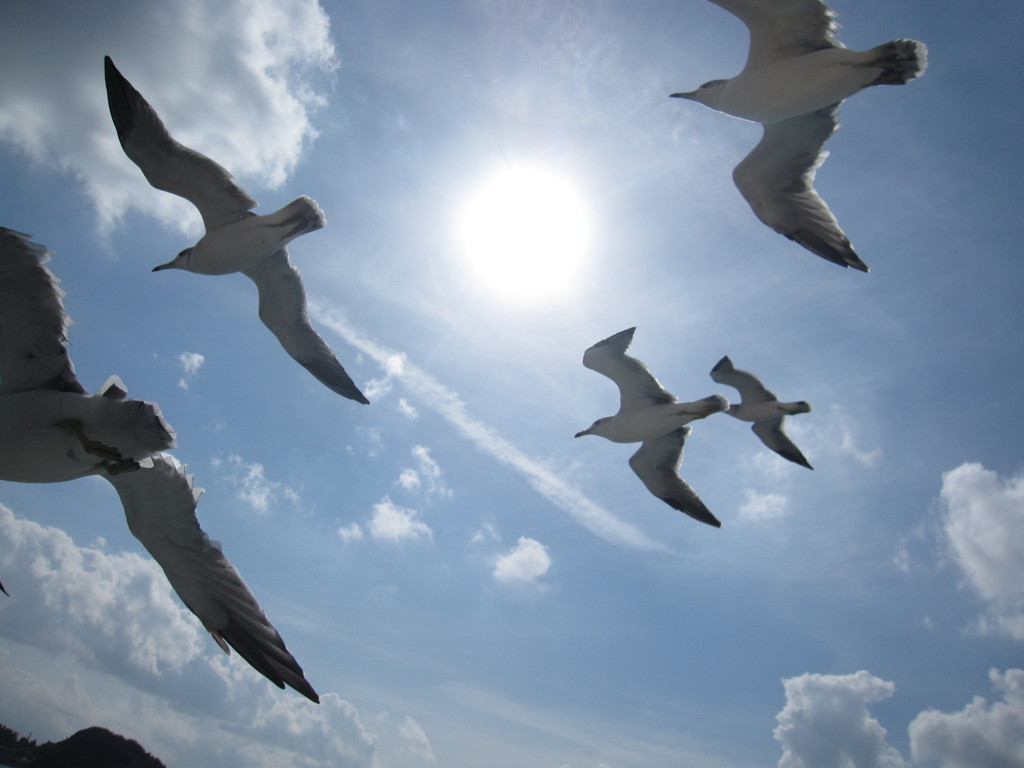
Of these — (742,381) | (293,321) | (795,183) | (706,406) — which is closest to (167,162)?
(293,321)

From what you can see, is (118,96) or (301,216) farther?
(301,216)

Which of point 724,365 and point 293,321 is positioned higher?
point 724,365

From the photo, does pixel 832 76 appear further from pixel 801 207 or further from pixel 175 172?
pixel 175 172

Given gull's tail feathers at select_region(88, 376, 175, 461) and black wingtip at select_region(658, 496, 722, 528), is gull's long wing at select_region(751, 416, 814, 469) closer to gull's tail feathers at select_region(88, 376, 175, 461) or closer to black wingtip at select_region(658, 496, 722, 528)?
black wingtip at select_region(658, 496, 722, 528)

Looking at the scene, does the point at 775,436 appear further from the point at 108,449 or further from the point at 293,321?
the point at 108,449

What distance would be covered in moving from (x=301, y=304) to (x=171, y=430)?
6575mm

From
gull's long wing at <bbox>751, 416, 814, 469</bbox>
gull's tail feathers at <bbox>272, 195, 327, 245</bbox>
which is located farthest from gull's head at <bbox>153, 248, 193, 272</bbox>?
gull's long wing at <bbox>751, 416, 814, 469</bbox>

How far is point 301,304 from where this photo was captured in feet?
35.1

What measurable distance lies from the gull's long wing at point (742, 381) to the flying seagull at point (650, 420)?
4.57 feet

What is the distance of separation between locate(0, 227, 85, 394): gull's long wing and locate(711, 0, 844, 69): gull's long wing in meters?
8.60

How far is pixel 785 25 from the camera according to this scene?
8102mm

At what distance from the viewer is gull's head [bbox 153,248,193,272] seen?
9.23 meters

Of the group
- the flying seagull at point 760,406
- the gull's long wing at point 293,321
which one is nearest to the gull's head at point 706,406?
the flying seagull at point 760,406

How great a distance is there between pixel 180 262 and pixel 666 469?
9.50m
